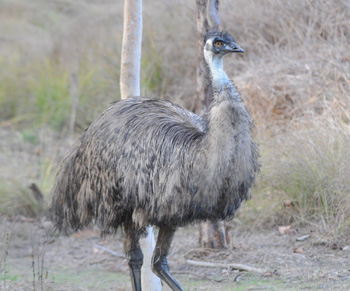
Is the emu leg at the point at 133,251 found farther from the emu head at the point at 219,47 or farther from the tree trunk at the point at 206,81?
the emu head at the point at 219,47

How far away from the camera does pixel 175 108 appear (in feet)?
14.8

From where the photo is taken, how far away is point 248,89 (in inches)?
297

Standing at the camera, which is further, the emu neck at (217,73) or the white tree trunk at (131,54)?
the white tree trunk at (131,54)

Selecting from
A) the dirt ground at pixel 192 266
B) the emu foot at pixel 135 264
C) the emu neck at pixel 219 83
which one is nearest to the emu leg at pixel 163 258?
the emu foot at pixel 135 264

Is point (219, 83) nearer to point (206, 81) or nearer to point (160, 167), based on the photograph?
point (160, 167)

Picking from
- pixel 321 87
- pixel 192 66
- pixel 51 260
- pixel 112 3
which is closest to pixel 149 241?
pixel 51 260

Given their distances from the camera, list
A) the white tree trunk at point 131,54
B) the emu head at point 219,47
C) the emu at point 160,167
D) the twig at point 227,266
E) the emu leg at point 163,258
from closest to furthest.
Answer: the emu at point 160,167, the emu head at point 219,47, the emu leg at point 163,258, the white tree trunk at point 131,54, the twig at point 227,266

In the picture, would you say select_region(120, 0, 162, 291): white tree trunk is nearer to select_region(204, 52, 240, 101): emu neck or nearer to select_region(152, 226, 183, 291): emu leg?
select_region(152, 226, 183, 291): emu leg

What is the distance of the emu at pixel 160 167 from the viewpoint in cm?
388

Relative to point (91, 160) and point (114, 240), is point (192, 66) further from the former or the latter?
point (91, 160)

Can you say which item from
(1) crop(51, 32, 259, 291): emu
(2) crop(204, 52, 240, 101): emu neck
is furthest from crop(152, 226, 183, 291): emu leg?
(2) crop(204, 52, 240, 101): emu neck

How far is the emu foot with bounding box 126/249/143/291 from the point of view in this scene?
14.8 feet

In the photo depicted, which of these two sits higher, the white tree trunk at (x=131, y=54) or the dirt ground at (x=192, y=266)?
the white tree trunk at (x=131, y=54)

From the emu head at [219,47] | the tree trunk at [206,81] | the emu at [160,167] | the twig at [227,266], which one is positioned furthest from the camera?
the tree trunk at [206,81]
